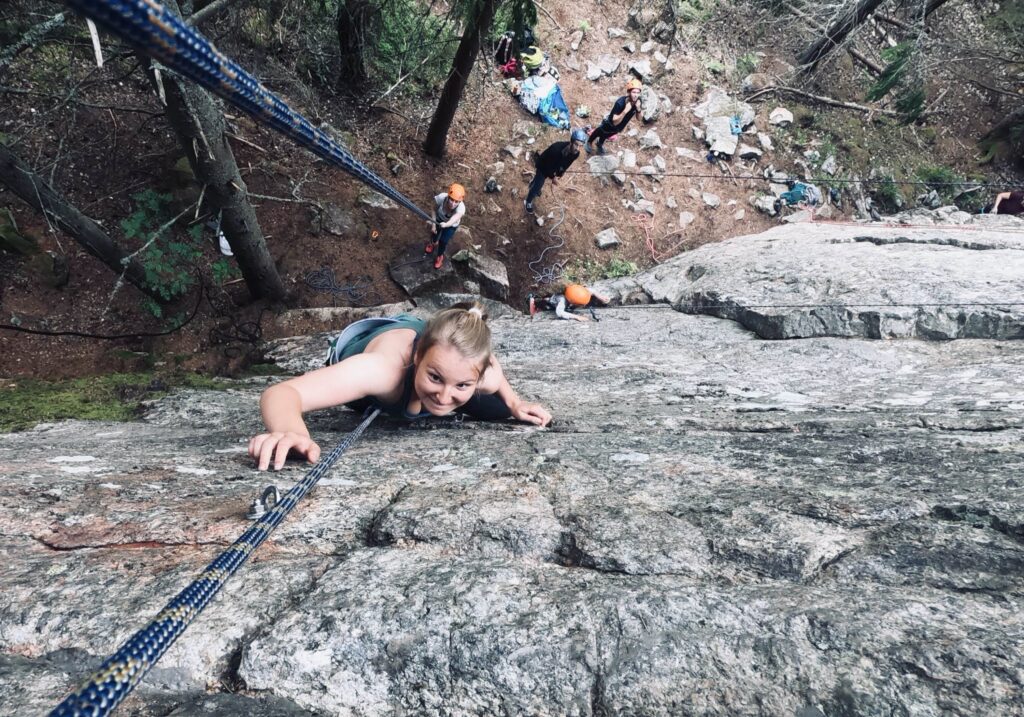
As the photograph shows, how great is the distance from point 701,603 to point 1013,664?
0.64 m

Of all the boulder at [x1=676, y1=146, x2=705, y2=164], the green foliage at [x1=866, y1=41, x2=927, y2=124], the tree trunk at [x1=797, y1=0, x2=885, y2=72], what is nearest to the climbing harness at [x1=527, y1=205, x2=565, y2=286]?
the boulder at [x1=676, y1=146, x2=705, y2=164]

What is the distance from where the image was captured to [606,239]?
1033cm

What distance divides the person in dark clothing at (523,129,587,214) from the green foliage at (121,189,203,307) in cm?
544

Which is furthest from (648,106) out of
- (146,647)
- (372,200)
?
(146,647)

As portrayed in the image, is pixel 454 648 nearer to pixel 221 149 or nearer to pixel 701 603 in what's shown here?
pixel 701 603

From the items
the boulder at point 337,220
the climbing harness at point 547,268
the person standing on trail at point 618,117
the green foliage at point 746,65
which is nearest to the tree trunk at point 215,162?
the boulder at point 337,220

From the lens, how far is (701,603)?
1.45m

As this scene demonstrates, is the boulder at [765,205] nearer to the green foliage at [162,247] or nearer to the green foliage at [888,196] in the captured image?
the green foliage at [888,196]

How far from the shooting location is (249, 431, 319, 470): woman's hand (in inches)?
88.5

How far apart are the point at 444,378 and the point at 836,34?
14.0 m

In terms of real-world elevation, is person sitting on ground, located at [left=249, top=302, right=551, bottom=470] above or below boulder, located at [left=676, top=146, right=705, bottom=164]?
below

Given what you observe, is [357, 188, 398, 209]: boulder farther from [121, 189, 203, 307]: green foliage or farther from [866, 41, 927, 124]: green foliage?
[866, 41, 927, 124]: green foliage

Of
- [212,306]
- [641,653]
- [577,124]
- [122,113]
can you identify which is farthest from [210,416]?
[577,124]

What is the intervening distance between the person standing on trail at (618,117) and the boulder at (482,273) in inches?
153
